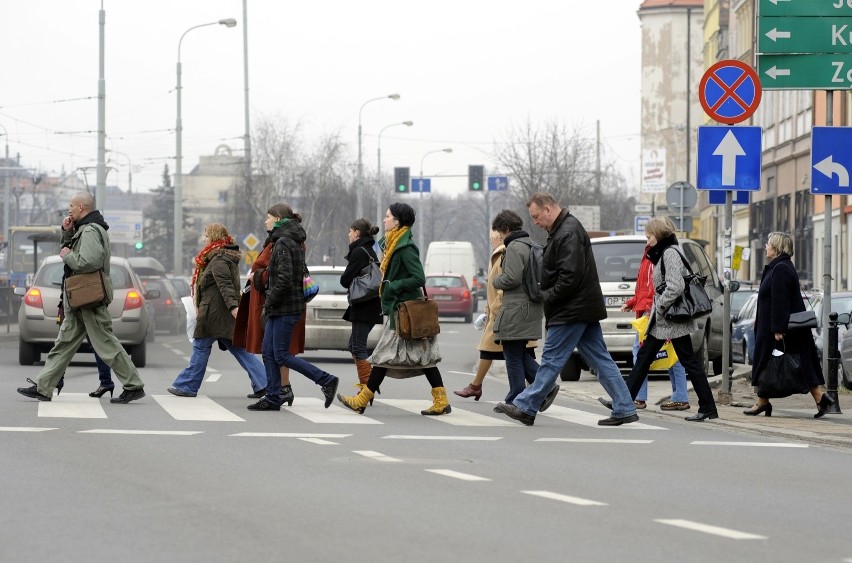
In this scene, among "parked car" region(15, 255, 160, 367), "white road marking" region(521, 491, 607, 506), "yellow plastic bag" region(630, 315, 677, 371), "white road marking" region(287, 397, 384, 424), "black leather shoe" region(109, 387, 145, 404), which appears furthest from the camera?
"parked car" region(15, 255, 160, 367)

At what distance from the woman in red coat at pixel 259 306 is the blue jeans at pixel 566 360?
2275 millimetres

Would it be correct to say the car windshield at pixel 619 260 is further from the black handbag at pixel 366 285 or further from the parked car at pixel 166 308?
the parked car at pixel 166 308

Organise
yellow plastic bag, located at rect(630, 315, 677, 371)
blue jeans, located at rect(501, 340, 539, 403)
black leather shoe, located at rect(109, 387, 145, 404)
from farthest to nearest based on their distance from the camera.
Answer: yellow plastic bag, located at rect(630, 315, 677, 371), black leather shoe, located at rect(109, 387, 145, 404), blue jeans, located at rect(501, 340, 539, 403)

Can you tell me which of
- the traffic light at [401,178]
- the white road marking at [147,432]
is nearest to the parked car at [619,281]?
the white road marking at [147,432]

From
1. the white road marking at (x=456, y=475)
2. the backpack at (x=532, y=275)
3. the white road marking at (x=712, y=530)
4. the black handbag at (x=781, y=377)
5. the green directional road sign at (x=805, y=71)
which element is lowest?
the white road marking at (x=456, y=475)

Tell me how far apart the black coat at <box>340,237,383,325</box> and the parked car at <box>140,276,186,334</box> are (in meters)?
22.5

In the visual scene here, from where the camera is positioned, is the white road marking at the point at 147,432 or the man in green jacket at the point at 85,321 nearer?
the white road marking at the point at 147,432

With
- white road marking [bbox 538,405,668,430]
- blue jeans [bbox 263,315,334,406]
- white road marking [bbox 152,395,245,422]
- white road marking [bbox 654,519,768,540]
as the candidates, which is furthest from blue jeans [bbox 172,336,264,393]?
white road marking [bbox 654,519,768,540]

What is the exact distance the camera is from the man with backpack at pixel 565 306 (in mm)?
13125

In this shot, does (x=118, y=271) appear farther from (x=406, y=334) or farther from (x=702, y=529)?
(x=702, y=529)

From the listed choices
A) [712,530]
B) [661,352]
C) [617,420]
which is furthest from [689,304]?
→ [712,530]

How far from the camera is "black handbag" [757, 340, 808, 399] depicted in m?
14.6

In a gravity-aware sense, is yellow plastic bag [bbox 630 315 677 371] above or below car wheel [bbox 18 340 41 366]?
above

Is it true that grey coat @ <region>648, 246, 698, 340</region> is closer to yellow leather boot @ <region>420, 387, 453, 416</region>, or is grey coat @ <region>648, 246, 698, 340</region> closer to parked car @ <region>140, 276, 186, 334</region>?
yellow leather boot @ <region>420, 387, 453, 416</region>
